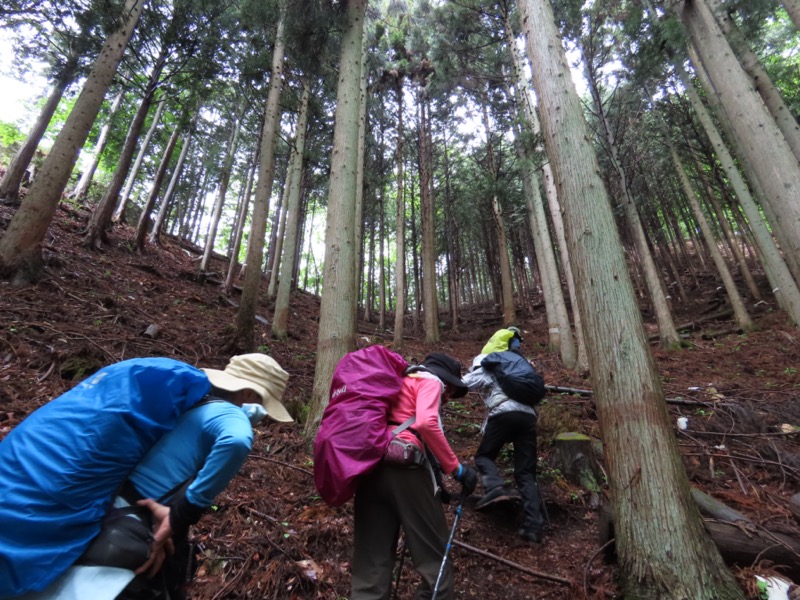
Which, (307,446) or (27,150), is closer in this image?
(307,446)

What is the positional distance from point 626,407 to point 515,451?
1630 millimetres

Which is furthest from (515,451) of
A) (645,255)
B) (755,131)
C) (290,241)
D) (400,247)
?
(400,247)

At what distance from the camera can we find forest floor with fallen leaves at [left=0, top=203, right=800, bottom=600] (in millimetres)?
A: 2795

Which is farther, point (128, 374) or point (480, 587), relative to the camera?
point (480, 587)

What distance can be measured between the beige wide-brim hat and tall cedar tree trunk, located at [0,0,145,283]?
22.0ft

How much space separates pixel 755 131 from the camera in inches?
220

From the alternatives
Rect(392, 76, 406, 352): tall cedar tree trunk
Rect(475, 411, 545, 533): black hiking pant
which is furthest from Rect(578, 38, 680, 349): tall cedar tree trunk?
Rect(475, 411, 545, 533): black hiking pant

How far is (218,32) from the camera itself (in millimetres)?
11094

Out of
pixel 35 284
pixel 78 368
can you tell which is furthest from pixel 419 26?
pixel 78 368

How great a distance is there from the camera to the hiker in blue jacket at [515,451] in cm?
358

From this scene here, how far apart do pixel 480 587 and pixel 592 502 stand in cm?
178

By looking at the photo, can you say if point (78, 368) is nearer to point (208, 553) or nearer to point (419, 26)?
point (208, 553)

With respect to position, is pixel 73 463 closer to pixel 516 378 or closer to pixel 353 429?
pixel 353 429

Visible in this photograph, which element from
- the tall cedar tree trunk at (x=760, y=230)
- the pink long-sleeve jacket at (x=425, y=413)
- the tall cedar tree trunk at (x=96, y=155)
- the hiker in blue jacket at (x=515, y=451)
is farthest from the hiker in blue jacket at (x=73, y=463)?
the tall cedar tree trunk at (x=96, y=155)
